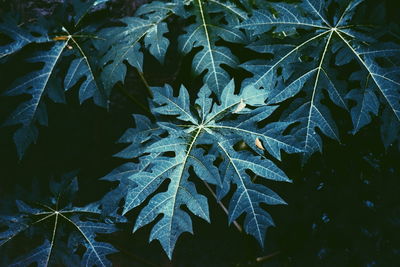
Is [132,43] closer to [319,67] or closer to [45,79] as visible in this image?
[45,79]

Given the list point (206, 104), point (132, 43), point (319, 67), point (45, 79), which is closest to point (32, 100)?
point (45, 79)

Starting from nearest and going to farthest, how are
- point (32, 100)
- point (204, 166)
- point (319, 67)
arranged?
point (204, 166) → point (319, 67) → point (32, 100)

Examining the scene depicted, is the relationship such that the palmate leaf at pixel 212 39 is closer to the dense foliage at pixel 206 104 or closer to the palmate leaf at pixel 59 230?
the dense foliage at pixel 206 104

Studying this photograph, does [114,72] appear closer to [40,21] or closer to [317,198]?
[40,21]

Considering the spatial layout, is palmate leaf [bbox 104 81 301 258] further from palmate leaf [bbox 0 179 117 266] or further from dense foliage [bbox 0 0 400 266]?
palmate leaf [bbox 0 179 117 266]

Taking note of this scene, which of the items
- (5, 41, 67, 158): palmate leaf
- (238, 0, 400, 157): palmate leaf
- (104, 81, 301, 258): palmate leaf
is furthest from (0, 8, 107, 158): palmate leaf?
(238, 0, 400, 157): palmate leaf

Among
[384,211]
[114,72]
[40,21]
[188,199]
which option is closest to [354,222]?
[384,211]
